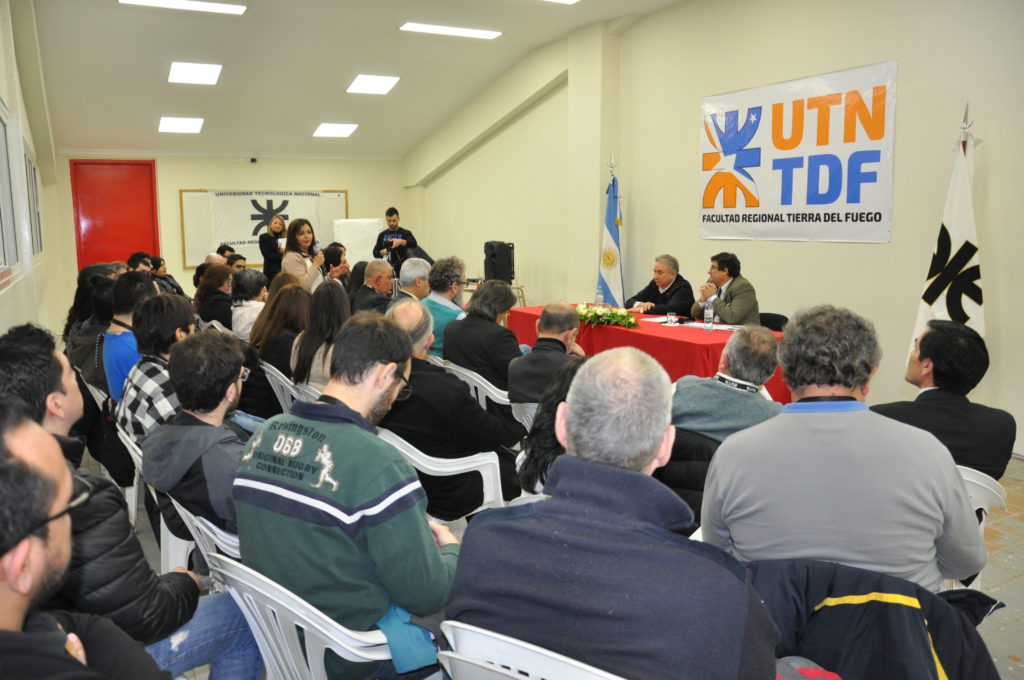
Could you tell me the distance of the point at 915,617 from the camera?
1.47m

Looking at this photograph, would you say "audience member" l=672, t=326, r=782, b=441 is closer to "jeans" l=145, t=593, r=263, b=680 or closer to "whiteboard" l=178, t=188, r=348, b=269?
"jeans" l=145, t=593, r=263, b=680

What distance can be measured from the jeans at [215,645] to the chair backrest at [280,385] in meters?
1.42

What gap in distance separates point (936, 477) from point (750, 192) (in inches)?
211

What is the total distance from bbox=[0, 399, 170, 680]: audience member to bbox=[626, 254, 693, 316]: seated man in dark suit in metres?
5.50

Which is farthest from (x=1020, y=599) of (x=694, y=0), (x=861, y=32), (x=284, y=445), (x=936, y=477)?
(x=694, y=0)

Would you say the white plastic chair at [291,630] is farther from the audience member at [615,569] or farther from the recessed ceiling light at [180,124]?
the recessed ceiling light at [180,124]

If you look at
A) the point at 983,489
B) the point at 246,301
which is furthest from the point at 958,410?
the point at 246,301

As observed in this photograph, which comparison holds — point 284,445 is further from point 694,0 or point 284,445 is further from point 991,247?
point 694,0

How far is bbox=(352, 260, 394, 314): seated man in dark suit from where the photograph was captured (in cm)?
498

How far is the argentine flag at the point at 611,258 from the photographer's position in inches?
311

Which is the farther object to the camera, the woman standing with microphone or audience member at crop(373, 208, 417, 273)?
audience member at crop(373, 208, 417, 273)

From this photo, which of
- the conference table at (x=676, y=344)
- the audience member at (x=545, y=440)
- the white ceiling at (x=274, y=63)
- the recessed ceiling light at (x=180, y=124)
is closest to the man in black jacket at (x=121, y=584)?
the audience member at (x=545, y=440)

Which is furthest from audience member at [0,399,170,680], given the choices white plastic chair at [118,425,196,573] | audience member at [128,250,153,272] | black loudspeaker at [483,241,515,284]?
black loudspeaker at [483,241,515,284]

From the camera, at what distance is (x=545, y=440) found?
1902mm
